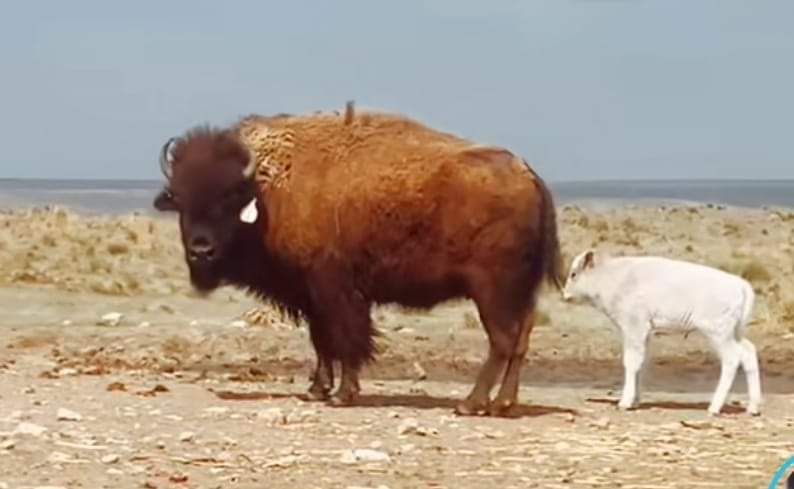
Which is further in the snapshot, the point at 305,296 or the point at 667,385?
the point at 667,385

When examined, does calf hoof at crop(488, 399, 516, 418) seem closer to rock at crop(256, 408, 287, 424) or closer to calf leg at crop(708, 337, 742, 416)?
calf leg at crop(708, 337, 742, 416)

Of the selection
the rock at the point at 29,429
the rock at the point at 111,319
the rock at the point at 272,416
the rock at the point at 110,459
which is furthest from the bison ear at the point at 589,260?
the rock at the point at 111,319

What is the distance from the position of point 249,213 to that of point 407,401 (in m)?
1.98

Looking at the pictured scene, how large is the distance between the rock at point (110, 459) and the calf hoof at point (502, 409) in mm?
3739

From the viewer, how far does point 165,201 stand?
14781 mm

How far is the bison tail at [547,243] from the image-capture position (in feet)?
45.8

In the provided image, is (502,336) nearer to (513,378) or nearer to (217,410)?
(513,378)

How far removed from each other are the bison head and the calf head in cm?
263

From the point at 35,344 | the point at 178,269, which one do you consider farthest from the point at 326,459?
the point at 178,269

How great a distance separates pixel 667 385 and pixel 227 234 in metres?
5.46

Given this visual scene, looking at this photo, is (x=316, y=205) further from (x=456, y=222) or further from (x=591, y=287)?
(x=591, y=287)

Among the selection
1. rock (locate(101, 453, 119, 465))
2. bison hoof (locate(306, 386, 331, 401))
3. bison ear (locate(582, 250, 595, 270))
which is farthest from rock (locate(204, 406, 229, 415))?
bison ear (locate(582, 250, 595, 270))

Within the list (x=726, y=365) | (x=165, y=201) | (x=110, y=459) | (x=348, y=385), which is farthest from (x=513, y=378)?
(x=110, y=459)

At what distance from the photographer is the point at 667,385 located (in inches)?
707
